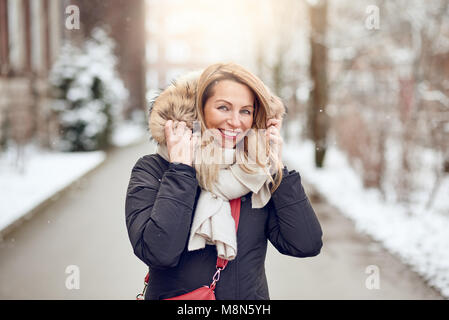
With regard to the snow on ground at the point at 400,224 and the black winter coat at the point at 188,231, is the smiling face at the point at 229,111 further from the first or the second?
the snow on ground at the point at 400,224

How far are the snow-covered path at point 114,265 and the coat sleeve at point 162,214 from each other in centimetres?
270

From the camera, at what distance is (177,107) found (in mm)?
2035

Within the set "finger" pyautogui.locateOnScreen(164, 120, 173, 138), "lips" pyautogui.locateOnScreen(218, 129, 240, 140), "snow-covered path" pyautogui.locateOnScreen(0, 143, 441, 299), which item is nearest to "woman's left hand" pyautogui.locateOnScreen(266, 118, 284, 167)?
"lips" pyautogui.locateOnScreen(218, 129, 240, 140)

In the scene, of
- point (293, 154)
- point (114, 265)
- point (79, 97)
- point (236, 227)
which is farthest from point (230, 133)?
point (293, 154)

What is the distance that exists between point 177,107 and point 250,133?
0.29 m

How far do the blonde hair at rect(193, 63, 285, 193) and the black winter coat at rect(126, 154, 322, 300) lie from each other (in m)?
0.06

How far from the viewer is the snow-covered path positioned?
4.64 meters

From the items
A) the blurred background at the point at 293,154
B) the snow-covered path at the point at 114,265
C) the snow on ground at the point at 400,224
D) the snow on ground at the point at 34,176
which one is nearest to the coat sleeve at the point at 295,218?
the blurred background at the point at 293,154

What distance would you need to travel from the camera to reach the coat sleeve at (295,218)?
6.58ft

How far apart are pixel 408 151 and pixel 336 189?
260 cm

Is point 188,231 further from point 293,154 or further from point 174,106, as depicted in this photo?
point 293,154
